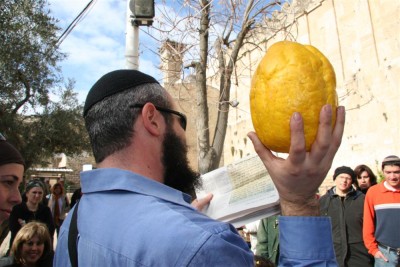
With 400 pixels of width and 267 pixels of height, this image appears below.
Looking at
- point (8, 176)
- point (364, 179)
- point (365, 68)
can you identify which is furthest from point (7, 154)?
point (365, 68)

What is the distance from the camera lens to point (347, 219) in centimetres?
492

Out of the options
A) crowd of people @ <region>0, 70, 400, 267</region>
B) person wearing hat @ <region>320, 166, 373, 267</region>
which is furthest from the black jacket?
crowd of people @ <region>0, 70, 400, 267</region>

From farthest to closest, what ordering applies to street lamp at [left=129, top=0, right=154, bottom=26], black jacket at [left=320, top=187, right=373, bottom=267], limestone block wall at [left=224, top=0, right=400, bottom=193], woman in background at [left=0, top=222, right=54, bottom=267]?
limestone block wall at [left=224, top=0, right=400, bottom=193]
black jacket at [left=320, top=187, right=373, bottom=267]
street lamp at [left=129, top=0, right=154, bottom=26]
woman in background at [left=0, top=222, right=54, bottom=267]

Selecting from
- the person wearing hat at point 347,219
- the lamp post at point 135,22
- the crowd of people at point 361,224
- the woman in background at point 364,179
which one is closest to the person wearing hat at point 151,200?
the lamp post at point 135,22

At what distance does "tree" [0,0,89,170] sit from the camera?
11.9 meters

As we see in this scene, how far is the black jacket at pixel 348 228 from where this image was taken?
478 cm

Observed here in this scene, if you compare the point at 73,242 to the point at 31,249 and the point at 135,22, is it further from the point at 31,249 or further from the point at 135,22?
the point at 135,22

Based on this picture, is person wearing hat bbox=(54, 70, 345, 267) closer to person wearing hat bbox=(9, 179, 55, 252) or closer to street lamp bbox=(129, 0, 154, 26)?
street lamp bbox=(129, 0, 154, 26)

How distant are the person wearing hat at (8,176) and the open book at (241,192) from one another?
1192 mm

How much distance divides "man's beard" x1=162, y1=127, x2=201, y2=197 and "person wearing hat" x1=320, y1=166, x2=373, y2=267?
12.1 ft

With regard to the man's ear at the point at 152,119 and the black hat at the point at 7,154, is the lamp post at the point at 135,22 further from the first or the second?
the man's ear at the point at 152,119

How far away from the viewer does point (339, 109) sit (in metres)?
1.10

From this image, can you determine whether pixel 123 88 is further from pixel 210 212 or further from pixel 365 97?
pixel 365 97

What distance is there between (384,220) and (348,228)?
0.45 m
